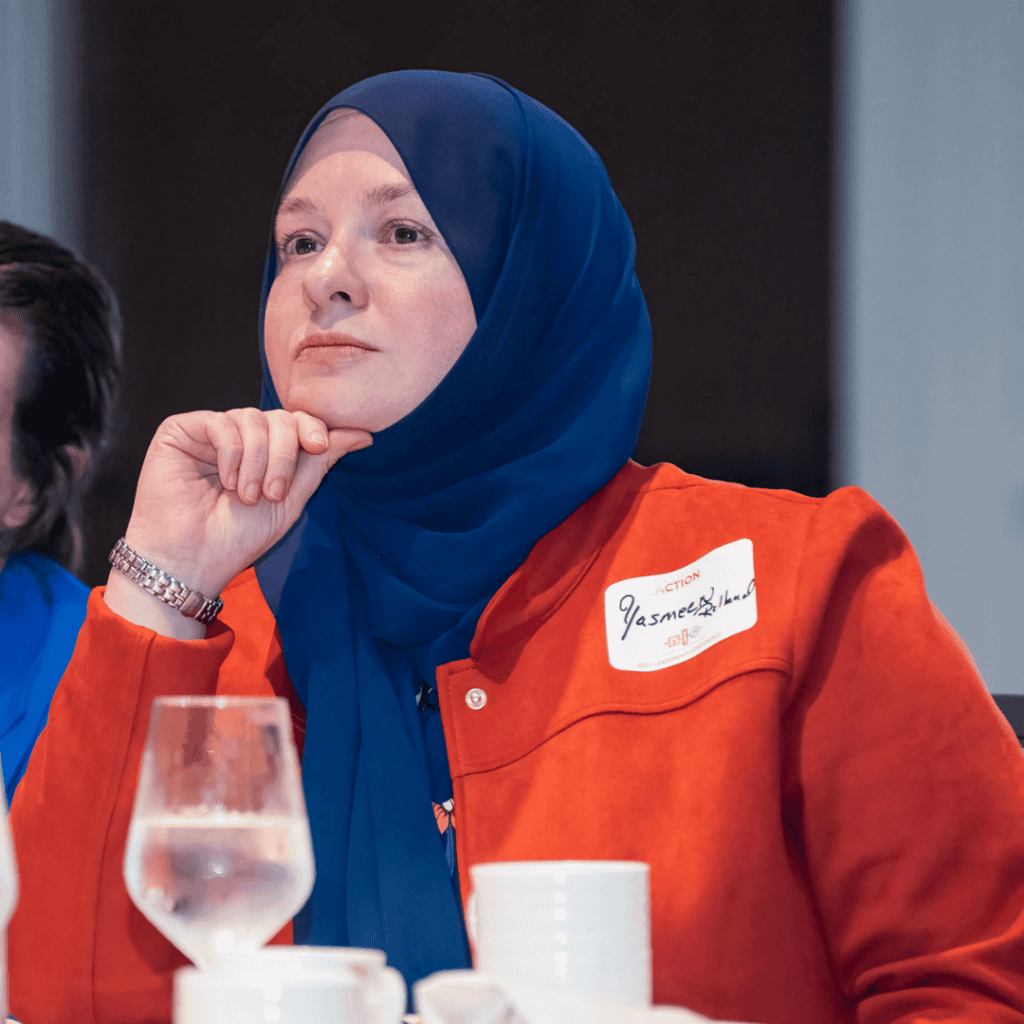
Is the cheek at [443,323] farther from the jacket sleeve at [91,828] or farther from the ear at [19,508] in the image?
the ear at [19,508]

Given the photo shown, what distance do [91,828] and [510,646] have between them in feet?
1.37

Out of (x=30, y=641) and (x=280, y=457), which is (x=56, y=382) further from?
(x=280, y=457)

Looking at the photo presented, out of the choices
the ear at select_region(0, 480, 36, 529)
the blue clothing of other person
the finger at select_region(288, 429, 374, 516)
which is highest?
the finger at select_region(288, 429, 374, 516)

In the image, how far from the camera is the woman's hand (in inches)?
43.5

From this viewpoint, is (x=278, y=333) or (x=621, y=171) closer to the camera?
(x=278, y=333)

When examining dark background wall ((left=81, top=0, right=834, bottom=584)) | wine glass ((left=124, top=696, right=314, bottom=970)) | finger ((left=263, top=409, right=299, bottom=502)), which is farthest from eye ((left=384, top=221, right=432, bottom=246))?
dark background wall ((left=81, top=0, right=834, bottom=584))

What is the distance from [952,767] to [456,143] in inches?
30.8

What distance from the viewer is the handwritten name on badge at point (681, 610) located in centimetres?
107

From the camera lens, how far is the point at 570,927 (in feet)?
1.85

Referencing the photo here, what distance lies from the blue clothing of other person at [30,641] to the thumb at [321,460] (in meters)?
0.74

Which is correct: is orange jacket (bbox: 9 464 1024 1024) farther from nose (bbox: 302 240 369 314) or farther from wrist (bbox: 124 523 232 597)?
nose (bbox: 302 240 369 314)

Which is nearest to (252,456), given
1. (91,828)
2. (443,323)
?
(443,323)

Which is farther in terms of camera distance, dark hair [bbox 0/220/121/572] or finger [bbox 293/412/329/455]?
dark hair [bbox 0/220/121/572]

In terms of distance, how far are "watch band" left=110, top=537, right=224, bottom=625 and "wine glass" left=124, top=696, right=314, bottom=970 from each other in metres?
0.45
